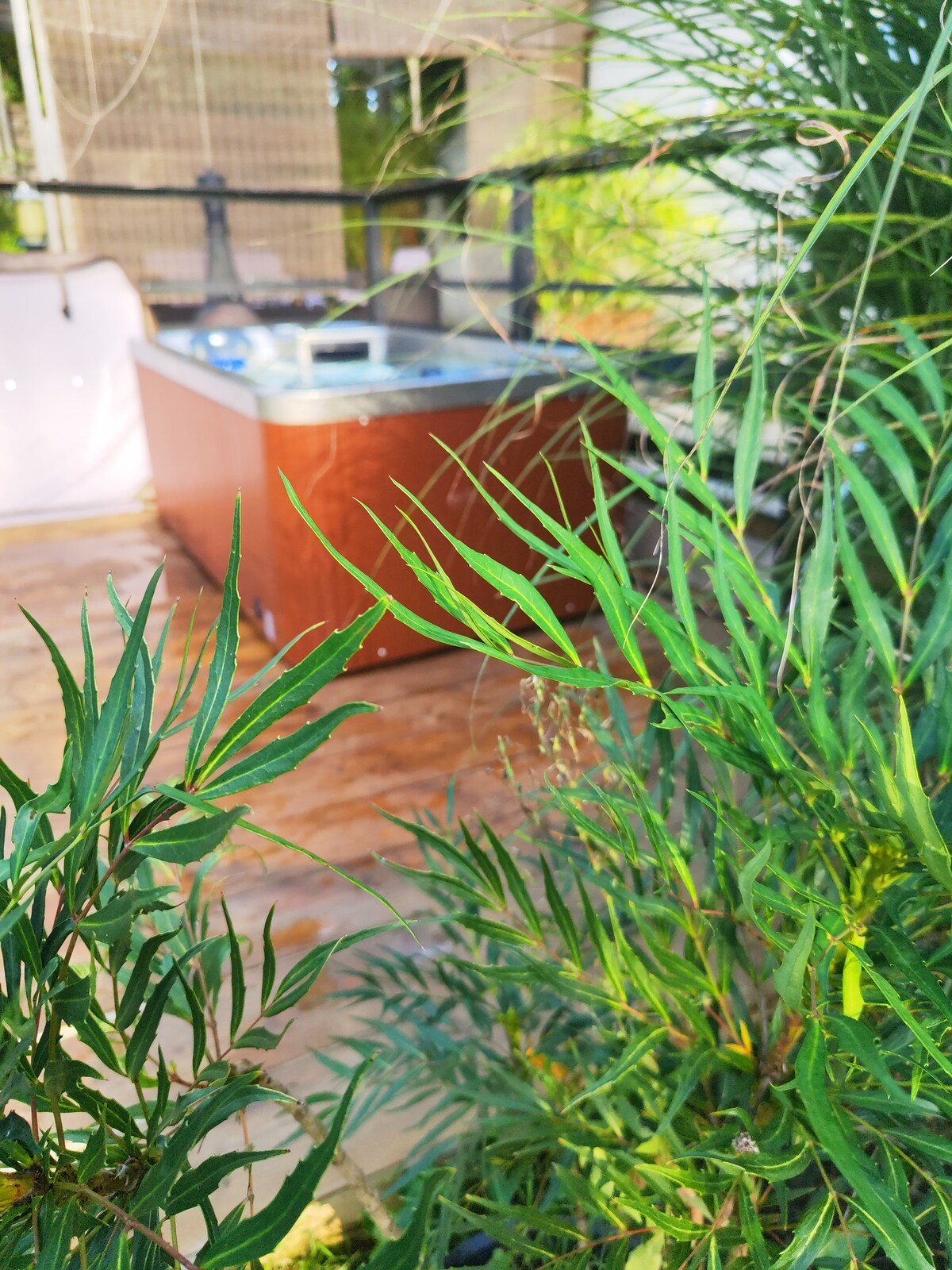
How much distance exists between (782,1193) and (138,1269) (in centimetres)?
25

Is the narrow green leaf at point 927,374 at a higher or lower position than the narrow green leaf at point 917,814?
higher

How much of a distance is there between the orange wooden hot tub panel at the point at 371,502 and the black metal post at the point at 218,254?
1.77m

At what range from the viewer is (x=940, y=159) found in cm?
53

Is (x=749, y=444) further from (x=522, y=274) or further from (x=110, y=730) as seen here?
(x=522, y=274)

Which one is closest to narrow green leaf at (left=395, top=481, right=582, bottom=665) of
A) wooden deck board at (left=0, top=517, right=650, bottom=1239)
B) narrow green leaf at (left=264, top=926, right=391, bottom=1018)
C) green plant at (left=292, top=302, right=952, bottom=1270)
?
green plant at (left=292, top=302, right=952, bottom=1270)

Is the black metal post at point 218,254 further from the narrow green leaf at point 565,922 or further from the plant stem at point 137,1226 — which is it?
the plant stem at point 137,1226

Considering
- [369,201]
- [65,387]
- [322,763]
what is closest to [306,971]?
[322,763]

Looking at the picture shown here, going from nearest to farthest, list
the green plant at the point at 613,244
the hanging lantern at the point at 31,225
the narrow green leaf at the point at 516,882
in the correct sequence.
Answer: the narrow green leaf at the point at 516,882
the green plant at the point at 613,244
the hanging lantern at the point at 31,225

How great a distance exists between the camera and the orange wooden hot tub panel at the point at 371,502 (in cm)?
186

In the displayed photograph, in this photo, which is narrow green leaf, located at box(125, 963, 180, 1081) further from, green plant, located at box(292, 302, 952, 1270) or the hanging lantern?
the hanging lantern

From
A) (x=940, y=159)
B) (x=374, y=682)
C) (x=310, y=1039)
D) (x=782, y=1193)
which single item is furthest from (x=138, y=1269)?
(x=374, y=682)

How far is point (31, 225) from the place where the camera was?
11.2 ft

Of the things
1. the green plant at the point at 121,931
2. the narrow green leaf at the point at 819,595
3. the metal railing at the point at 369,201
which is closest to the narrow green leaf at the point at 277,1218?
the green plant at the point at 121,931

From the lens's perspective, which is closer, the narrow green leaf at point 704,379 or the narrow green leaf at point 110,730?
the narrow green leaf at point 110,730
